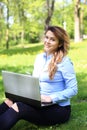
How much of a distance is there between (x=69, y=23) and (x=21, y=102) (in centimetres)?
5992

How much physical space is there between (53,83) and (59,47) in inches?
20.4

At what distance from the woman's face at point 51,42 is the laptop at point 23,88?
0.61m

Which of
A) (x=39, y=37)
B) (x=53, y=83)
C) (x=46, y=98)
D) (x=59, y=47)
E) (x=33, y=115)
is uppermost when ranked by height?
(x=59, y=47)

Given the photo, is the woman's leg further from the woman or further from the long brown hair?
the long brown hair

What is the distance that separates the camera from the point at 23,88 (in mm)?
5375

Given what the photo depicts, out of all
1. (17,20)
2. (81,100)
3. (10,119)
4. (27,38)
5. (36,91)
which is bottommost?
(27,38)

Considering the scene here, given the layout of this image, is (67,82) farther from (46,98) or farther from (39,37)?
(39,37)

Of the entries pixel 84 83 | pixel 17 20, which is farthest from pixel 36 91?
pixel 17 20

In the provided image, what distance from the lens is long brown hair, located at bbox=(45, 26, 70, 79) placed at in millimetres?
5523

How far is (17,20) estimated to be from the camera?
54.3m

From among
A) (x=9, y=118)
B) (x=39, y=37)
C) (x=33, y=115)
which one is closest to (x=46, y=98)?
(x=33, y=115)

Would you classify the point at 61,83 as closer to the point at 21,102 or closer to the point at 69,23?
the point at 21,102

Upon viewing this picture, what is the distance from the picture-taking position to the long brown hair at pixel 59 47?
5.52 m

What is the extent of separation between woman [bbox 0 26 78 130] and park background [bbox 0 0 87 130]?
13.9 inches
